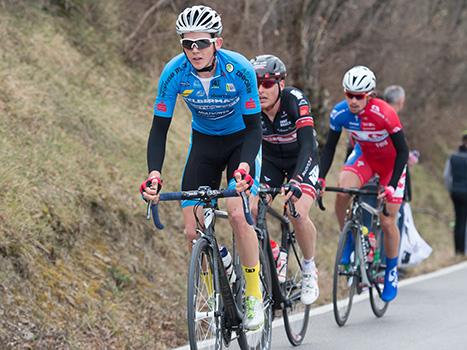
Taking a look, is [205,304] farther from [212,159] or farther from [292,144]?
[292,144]

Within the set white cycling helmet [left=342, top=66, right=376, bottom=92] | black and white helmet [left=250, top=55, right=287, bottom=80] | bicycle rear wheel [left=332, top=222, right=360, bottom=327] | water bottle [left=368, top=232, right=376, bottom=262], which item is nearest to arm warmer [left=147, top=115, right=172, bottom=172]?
black and white helmet [left=250, top=55, right=287, bottom=80]

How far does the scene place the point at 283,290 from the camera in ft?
23.9

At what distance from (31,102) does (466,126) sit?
1945 cm

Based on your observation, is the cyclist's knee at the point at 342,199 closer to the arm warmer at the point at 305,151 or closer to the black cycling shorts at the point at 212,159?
the arm warmer at the point at 305,151

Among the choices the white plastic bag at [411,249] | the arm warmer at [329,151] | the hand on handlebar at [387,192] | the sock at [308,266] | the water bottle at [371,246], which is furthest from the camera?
the white plastic bag at [411,249]

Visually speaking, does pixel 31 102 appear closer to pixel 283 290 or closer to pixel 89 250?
pixel 89 250

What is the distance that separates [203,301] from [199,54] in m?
1.57

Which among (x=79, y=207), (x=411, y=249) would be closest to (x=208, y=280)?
(x=79, y=207)

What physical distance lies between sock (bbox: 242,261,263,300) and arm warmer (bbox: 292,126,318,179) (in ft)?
3.32

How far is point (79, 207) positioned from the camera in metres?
8.40

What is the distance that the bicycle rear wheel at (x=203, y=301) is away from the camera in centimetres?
528

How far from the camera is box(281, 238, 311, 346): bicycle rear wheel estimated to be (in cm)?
730

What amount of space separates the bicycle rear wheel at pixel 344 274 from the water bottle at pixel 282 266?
938 mm

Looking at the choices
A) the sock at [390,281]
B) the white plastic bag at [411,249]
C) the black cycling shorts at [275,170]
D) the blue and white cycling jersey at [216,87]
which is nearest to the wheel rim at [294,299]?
the black cycling shorts at [275,170]
